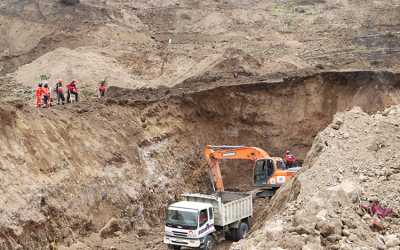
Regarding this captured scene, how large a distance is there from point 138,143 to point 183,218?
645 centimetres

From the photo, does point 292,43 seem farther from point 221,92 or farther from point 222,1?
point 222,1

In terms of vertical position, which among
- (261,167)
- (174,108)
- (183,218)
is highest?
(174,108)

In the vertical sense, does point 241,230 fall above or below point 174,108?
below

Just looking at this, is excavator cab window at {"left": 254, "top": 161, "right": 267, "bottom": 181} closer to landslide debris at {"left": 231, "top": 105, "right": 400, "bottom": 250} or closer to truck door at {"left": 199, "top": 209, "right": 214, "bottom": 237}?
landslide debris at {"left": 231, "top": 105, "right": 400, "bottom": 250}

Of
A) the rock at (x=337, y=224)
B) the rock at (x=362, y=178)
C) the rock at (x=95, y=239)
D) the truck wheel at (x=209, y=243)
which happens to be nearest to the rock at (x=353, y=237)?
the rock at (x=337, y=224)

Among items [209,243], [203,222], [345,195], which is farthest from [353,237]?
[209,243]

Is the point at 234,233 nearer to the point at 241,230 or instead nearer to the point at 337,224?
the point at 241,230

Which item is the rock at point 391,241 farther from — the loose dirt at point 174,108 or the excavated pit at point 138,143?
the excavated pit at point 138,143

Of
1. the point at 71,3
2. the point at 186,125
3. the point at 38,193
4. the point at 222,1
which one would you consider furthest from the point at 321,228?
the point at 222,1

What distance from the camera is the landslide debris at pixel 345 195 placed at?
273 inches

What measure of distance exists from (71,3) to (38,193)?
101 ft

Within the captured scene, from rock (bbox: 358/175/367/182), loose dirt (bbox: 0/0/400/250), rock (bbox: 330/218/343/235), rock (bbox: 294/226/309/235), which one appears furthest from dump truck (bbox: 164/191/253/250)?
rock (bbox: 330/218/343/235)

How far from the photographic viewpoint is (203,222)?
40.7 feet

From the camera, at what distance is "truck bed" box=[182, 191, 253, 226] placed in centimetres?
1351
